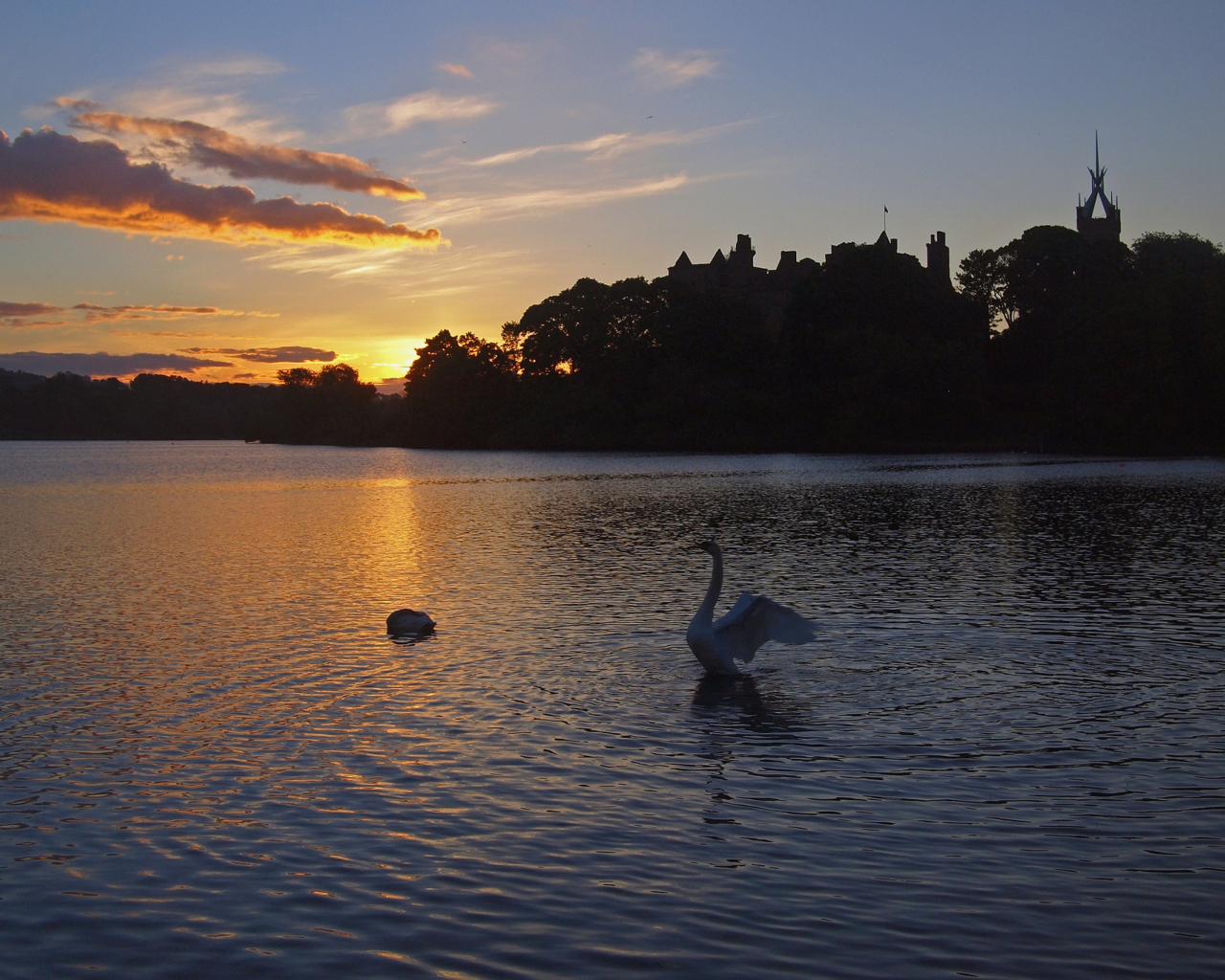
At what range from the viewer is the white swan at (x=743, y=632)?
12703 mm

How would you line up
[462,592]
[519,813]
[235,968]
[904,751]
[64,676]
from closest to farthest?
[235,968]
[519,813]
[904,751]
[64,676]
[462,592]

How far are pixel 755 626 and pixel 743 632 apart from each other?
0.16 meters

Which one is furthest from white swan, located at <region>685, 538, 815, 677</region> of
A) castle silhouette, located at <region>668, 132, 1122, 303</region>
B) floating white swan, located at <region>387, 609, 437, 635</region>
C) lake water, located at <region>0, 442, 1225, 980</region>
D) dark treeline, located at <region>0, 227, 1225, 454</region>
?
castle silhouette, located at <region>668, 132, 1122, 303</region>

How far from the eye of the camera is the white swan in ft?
41.7

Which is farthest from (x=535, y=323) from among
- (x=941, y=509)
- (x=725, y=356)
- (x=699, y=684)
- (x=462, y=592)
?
(x=699, y=684)

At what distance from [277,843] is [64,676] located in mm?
7170

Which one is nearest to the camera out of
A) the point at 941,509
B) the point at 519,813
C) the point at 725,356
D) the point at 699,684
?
the point at 519,813

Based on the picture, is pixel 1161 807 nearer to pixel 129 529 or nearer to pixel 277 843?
pixel 277 843

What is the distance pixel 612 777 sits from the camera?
9320 millimetres

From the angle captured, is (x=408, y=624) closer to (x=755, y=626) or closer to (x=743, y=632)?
(x=743, y=632)

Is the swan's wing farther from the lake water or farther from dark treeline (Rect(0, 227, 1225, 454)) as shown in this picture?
dark treeline (Rect(0, 227, 1225, 454))

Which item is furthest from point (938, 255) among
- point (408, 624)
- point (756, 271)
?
point (408, 624)

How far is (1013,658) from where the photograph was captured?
45.2 feet

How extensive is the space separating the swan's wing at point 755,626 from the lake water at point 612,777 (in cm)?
55
